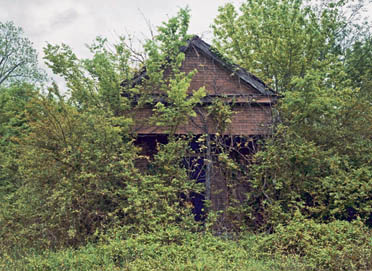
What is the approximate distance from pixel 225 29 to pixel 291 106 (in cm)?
802

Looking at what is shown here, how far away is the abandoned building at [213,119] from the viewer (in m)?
10.1

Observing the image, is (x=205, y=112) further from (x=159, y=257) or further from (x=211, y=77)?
(x=159, y=257)

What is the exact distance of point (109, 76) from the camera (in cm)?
893

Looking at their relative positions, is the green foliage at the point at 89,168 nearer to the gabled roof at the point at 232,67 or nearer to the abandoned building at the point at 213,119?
the abandoned building at the point at 213,119

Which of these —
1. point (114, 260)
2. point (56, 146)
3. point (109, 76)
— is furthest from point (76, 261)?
point (109, 76)

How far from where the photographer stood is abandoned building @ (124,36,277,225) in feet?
33.2

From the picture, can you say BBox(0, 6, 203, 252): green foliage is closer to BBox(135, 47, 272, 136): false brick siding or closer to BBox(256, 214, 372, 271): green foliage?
BBox(135, 47, 272, 136): false brick siding

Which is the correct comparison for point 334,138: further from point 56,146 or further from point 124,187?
point 56,146

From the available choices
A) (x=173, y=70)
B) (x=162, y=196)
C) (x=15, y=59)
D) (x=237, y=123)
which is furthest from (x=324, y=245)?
(x=15, y=59)

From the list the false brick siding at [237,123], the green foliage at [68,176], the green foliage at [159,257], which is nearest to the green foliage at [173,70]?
the false brick siding at [237,123]

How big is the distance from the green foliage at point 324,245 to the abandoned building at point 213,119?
8.57 feet

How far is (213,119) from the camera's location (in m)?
10.4

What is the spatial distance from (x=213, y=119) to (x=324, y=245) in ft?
16.3

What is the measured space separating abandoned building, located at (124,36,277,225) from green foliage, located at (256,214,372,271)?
261 cm
